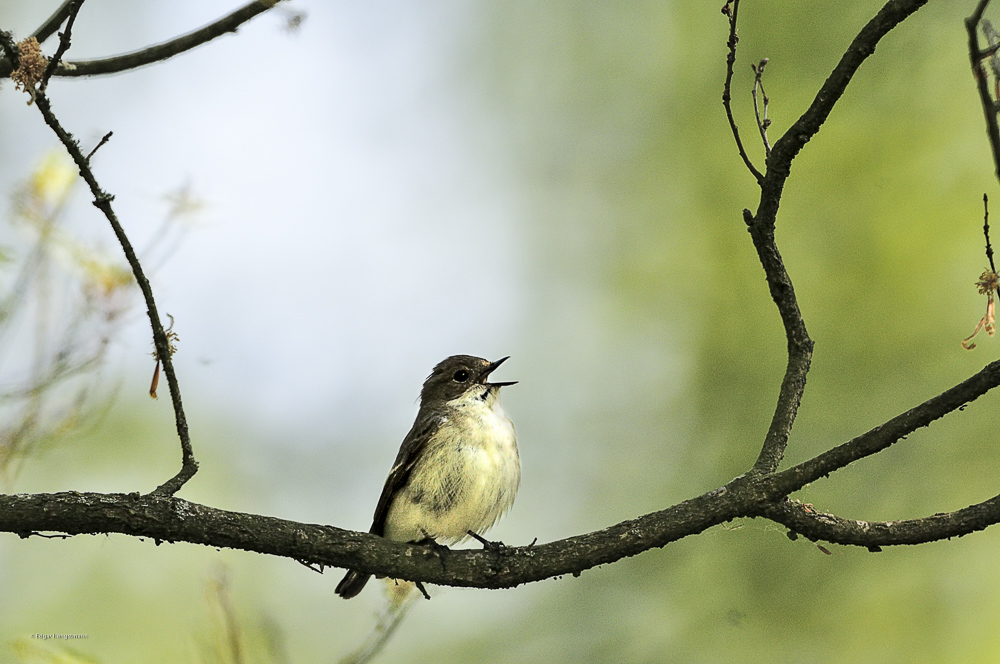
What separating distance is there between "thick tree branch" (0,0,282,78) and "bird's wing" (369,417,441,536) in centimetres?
235

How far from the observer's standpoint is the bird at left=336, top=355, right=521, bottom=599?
15.6 feet

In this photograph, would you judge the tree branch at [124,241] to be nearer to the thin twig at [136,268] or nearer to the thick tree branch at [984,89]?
the thin twig at [136,268]

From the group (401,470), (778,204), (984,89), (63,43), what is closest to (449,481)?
(401,470)

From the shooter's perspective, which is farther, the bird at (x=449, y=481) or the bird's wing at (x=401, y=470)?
the bird's wing at (x=401, y=470)

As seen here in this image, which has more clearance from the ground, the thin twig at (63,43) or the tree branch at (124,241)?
the thin twig at (63,43)

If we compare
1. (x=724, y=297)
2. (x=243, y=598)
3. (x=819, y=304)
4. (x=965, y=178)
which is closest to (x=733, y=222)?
(x=724, y=297)

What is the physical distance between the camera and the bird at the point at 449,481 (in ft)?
15.6

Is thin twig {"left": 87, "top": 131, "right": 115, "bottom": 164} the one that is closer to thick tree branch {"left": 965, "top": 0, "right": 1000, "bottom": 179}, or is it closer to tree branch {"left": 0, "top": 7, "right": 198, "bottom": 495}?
tree branch {"left": 0, "top": 7, "right": 198, "bottom": 495}

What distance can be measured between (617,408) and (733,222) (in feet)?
7.03

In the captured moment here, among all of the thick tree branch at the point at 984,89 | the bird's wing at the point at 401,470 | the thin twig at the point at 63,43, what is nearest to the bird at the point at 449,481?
the bird's wing at the point at 401,470

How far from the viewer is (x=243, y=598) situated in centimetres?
751

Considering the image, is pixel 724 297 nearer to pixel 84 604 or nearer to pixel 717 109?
pixel 717 109

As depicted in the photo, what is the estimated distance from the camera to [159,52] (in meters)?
3.49

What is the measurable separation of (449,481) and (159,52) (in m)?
2.44
